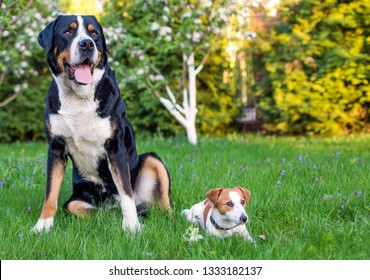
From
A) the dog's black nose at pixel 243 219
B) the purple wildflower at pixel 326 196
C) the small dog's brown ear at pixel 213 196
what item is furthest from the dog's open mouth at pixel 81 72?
the purple wildflower at pixel 326 196

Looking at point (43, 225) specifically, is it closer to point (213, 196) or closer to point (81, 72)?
point (81, 72)

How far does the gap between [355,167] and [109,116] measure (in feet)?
9.77

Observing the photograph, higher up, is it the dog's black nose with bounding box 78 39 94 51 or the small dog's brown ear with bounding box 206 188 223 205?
the dog's black nose with bounding box 78 39 94 51

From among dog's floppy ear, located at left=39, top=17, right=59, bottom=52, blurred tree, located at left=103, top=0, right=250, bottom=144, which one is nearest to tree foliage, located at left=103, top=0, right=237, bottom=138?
blurred tree, located at left=103, top=0, right=250, bottom=144

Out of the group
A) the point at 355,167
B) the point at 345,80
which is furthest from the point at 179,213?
the point at 345,80

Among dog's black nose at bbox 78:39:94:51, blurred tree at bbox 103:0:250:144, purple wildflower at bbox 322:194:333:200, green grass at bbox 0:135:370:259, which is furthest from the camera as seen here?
blurred tree at bbox 103:0:250:144

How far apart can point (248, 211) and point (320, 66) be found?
6.52 m

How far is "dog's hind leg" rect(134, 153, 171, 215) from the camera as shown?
3.90m

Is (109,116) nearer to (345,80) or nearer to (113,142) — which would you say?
(113,142)

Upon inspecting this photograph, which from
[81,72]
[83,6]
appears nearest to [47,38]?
[81,72]

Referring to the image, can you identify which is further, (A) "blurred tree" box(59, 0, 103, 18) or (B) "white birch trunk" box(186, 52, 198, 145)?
(A) "blurred tree" box(59, 0, 103, 18)

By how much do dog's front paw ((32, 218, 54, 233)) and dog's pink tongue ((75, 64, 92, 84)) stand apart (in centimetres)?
104

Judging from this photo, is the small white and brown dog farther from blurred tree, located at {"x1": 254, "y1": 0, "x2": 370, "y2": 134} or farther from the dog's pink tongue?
blurred tree, located at {"x1": 254, "y1": 0, "x2": 370, "y2": 134}

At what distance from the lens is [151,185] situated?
12.9 feet
